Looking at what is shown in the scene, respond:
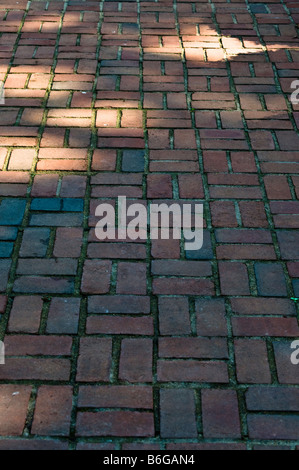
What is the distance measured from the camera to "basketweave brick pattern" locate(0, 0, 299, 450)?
1.91 meters

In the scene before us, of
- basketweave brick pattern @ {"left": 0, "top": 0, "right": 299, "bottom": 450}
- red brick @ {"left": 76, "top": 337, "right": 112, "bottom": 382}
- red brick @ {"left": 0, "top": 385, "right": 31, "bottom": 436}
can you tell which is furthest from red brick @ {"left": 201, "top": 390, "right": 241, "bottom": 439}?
red brick @ {"left": 0, "top": 385, "right": 31, "bottom": 436}

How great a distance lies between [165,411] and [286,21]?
345 cm

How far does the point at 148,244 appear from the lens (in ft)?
8.20

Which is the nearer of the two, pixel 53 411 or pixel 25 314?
pixel 53 411

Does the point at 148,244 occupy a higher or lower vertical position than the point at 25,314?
higher

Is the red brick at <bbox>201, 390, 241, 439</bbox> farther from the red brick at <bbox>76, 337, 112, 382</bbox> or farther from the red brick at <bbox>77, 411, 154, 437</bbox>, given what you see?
the red brick at <bbox>76, 337, 112, 382</bbox>

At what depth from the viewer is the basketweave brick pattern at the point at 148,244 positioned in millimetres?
1906

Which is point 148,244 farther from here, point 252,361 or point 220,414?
point 220,414

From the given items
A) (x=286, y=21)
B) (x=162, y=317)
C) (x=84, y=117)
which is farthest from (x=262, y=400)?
(x=286, y=21)

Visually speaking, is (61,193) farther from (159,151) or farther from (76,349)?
(76,349)

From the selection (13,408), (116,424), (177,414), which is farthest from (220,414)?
(13,408)

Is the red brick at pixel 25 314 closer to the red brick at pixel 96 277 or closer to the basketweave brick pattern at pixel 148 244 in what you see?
the basketweave brick pattern at pixel 148 244

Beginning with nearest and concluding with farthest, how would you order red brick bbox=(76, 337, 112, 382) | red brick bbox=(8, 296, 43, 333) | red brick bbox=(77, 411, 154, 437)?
red brick bbox=(77, 411, 154, 437)
red brick bbox=(76, 337, 112, 382)
red brick bbox=(8, 296, 43, 333)

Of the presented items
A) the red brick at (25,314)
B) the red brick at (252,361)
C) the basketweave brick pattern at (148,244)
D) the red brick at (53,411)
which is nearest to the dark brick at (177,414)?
the basketweave brick pattern at (148,244)
